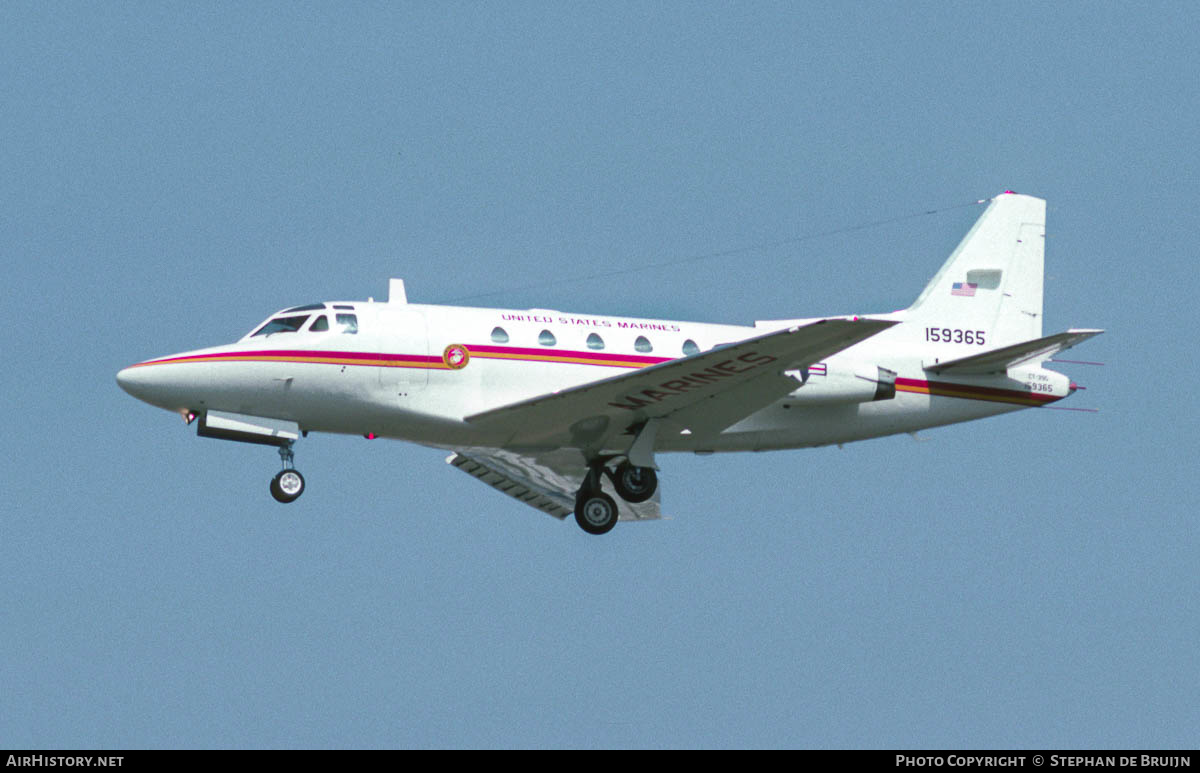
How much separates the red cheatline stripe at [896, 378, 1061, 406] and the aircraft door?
32.5 feet

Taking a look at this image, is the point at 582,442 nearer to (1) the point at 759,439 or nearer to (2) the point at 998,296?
(1) the point at 759,439

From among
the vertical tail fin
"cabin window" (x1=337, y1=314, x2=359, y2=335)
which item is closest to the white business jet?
"cabin window" (x1=337, y1=314, x2=359, y2=335)

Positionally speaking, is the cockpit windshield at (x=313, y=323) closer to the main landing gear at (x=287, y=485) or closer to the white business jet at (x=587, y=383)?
the white business jet at (x=587, y=383)

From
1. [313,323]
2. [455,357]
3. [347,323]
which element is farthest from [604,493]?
[313,323]

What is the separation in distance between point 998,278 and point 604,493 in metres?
10.2

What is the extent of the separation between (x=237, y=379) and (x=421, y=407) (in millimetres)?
3351

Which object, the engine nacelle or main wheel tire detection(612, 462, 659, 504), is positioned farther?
main wheel tire detection(612, 462, 659, 504)

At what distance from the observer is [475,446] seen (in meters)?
33.6

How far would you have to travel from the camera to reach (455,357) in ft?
105

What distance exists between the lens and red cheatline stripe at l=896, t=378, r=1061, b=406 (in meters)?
35.4

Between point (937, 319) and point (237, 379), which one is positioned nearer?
point (237, 379)

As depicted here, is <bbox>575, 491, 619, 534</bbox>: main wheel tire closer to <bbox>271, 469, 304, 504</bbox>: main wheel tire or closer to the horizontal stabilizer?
<bbox>271, 469, 304, 504</bbox>: main wheel tire

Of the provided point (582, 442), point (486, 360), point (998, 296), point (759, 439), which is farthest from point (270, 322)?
point (998, 296)

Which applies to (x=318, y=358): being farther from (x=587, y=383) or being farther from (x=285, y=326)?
(x=587, y=383)
